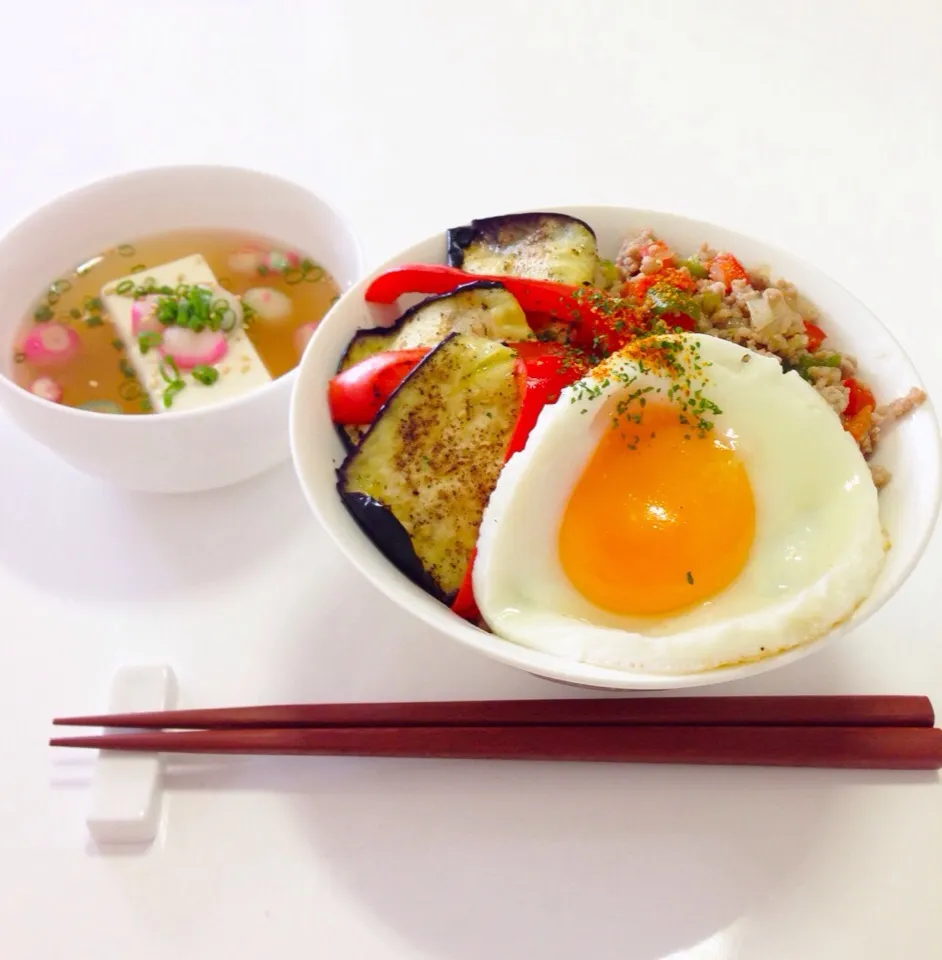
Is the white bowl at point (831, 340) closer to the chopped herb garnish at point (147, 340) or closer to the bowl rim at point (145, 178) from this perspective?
the bowl rim at point (145, 178)

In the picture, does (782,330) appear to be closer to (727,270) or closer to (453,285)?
(727,270)

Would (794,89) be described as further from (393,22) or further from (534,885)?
(534,885)

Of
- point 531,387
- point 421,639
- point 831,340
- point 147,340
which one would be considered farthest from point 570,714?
point 147,340

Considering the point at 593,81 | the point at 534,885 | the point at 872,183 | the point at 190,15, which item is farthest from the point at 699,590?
the point at 190,15

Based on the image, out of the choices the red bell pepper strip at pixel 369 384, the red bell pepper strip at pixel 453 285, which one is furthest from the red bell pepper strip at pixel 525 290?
the red bell pepper strip at pixel 369 384

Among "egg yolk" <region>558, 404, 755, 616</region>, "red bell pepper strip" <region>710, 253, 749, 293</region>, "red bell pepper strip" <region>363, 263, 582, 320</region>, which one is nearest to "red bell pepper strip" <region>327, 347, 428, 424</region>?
"red bell pepper strip" <region>363, 263, 582, 320</region>

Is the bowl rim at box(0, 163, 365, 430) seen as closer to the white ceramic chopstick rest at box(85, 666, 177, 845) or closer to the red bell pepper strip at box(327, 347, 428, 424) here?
the red bell pepper strip at box(327, 347, 428, 424)
